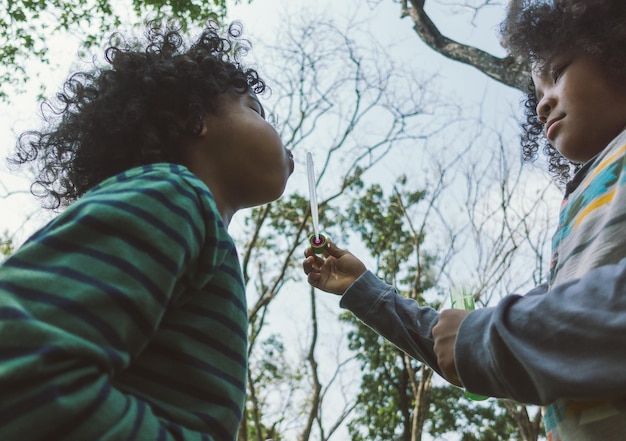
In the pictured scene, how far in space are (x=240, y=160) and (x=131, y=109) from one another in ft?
0.93

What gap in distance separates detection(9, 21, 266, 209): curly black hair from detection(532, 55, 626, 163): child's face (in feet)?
2.48

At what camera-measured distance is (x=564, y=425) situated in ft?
3.12

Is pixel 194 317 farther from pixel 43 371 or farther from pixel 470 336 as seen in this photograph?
pixel 470 336

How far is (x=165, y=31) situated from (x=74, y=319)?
3.88 ft

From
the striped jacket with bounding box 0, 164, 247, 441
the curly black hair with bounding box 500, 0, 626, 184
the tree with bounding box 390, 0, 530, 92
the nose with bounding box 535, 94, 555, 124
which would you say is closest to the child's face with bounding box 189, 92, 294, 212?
the striped jacket with bounding box 0, 164, 247, 441

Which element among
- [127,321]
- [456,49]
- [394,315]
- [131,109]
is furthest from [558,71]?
[456,49]

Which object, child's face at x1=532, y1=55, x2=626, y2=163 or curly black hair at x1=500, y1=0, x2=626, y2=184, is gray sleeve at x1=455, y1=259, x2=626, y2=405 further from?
Answer: curly black hair at x1=500, y1=0, x2=626, y2=184

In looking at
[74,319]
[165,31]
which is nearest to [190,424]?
[74,319]

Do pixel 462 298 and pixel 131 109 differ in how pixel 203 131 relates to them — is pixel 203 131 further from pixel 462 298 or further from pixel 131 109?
pixel 462 298

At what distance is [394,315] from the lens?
1484 mm

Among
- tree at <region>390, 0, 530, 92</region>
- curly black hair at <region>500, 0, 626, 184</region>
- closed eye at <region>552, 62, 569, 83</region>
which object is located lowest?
closed eye at <region>552, 62, 569, 83</region>

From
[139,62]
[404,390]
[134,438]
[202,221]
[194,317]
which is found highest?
[404,390]

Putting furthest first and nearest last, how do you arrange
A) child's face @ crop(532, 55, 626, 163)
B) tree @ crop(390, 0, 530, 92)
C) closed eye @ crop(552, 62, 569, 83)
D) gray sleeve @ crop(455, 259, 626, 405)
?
tree @ crop(390, 0, 530, 92)
closed eye @ crop(552, 62, 569, 83)
child's face @ crop(532, 55, 626, 163)
gray sleeve @ crop(455, 259, 626, 405)

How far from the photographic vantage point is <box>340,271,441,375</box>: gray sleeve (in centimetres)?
142
